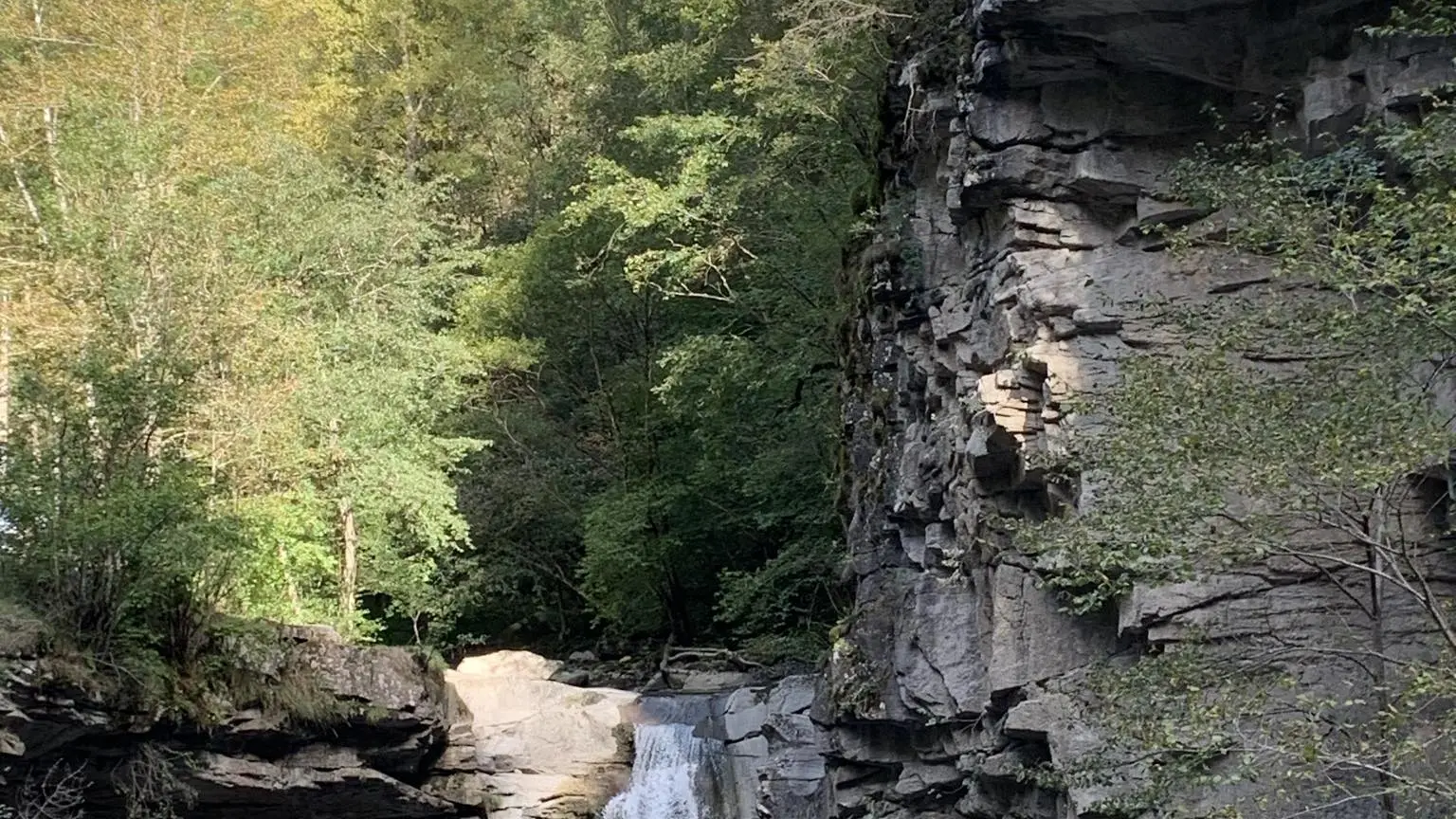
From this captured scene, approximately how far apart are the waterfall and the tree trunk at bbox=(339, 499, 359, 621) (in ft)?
14.1

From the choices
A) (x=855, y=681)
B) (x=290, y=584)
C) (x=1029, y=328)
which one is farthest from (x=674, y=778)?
(x=1029, y=328)

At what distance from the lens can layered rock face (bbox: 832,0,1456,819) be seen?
8.34 m

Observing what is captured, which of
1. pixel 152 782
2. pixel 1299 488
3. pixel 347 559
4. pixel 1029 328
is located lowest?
pixel 152 782

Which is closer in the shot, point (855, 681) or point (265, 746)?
point (855, 681)

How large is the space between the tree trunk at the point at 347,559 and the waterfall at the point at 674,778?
14.1ft

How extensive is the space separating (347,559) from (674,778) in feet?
17.3

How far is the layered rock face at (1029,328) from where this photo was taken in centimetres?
834

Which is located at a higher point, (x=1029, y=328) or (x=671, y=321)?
(x=671, y=321)

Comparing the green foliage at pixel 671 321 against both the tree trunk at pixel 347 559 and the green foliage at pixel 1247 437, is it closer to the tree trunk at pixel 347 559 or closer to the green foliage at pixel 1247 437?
the tree trunk at pixel 347 559

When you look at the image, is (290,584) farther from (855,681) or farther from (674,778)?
(855,681)

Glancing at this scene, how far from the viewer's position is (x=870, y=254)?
41.7ft

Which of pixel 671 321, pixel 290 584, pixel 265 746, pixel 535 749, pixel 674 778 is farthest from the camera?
pixel 671 321

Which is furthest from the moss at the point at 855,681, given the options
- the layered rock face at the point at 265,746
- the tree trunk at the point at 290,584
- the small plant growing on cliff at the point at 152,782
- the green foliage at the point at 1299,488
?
the tree trunk at the point at 290,584

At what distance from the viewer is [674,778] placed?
45.5ft
